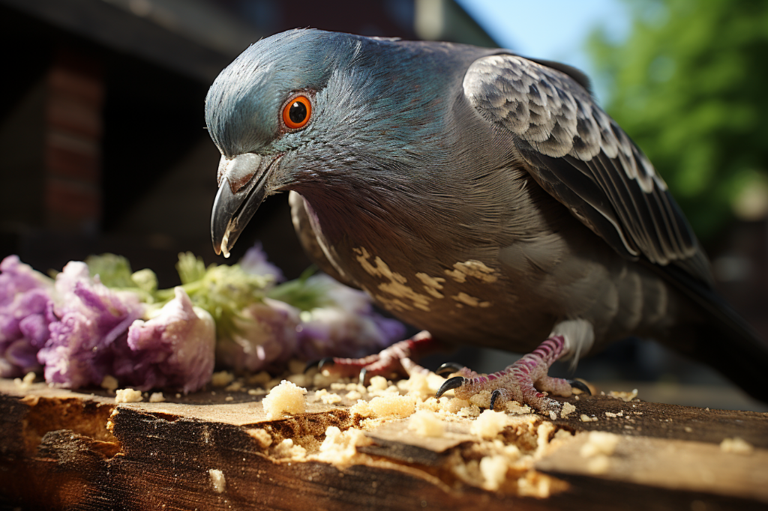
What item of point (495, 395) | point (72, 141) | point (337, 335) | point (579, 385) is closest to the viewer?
point (495, 395)

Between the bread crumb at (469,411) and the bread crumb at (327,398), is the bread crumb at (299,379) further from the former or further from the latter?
the bread crumb at (469,411)

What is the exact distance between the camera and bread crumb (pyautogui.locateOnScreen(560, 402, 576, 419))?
134cm

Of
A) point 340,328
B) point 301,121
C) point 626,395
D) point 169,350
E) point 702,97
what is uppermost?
point 702,97

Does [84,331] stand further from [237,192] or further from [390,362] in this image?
[390,362]

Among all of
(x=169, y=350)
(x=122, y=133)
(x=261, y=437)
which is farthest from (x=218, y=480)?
(x=122, y=133)

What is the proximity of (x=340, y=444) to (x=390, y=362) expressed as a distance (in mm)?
963

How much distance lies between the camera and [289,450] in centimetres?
125

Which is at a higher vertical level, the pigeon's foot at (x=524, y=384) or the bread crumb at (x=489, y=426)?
the pigeon's foot at (x=524, y=384)

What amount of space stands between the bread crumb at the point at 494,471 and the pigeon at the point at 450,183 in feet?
1.44

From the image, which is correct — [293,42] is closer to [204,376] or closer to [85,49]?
[204,376]

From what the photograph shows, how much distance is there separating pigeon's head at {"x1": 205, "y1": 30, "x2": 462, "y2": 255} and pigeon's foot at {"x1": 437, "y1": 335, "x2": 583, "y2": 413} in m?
0.70

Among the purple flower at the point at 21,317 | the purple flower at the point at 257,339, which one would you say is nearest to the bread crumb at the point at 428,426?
the purple flower at the point at 257,339

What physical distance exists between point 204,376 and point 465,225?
104cm

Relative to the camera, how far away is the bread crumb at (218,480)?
4.21 ft
